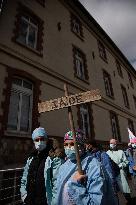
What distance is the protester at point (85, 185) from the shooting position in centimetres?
183

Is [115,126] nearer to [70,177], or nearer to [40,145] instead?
[40,145]

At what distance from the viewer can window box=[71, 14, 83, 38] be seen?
13184mm

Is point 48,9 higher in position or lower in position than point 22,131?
higher

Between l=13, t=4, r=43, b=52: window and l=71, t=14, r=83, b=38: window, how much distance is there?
12.4 feet

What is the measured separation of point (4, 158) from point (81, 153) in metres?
4.36

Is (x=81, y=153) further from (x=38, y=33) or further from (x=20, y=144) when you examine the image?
(x=38, y=33)

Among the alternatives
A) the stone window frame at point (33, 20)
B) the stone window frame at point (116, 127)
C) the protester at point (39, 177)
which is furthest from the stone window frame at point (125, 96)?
the protester at point (39, 177)

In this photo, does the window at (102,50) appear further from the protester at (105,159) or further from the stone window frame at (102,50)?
the protester at (105,159)

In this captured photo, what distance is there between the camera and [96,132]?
36.7 ft

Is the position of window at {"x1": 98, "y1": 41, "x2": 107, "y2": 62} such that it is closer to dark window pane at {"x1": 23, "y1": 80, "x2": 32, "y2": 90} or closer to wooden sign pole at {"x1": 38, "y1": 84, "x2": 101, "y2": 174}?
dark window pane at {"x1": 23, "y1": 80, "x2": 32, "y2": 90}

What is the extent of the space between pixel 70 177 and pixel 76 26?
13.2 m

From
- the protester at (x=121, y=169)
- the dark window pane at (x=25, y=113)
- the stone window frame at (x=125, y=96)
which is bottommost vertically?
the protester at (x=121, y=169)

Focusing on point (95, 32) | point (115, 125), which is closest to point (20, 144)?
point (115, 125)

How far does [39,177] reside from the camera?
311cm
